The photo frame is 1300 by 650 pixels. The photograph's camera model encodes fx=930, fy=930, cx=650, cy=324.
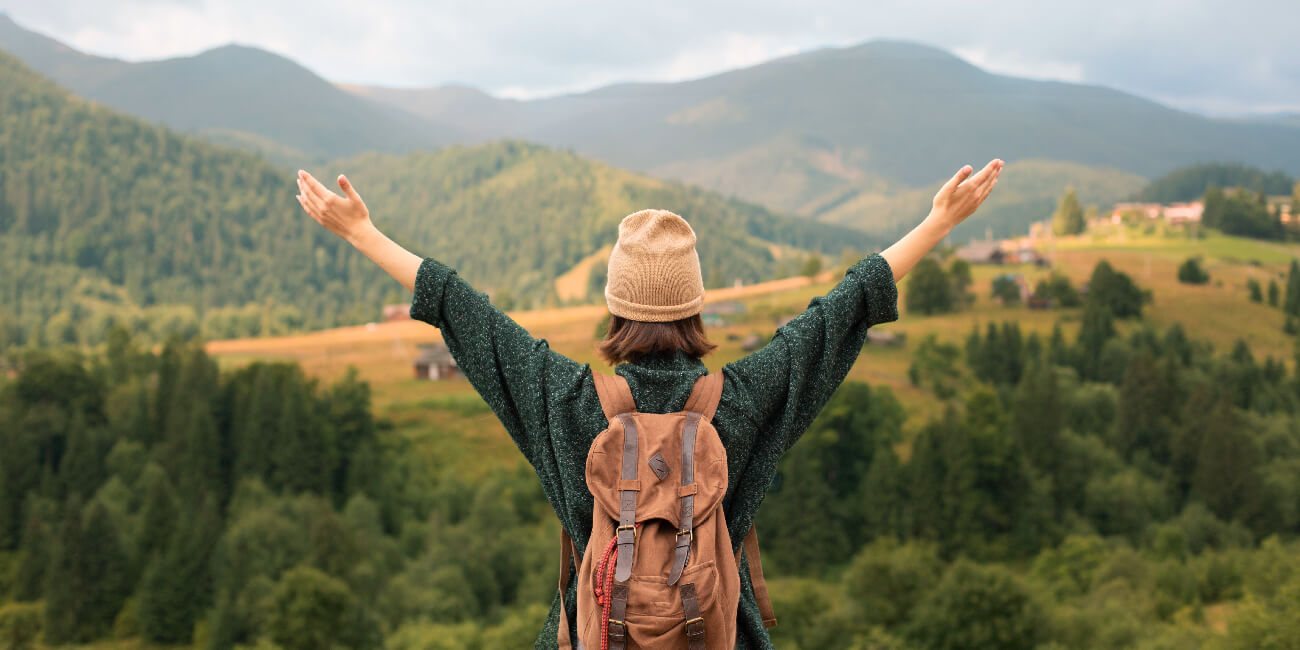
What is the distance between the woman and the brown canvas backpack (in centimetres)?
16

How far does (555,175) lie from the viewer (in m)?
193

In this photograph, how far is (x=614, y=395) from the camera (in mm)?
2102

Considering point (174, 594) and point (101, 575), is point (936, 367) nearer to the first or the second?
point (174, 594)

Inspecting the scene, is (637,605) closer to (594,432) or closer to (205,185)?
(594,432)

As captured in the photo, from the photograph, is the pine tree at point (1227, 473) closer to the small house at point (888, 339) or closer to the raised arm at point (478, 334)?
the small house at point (888, 339)

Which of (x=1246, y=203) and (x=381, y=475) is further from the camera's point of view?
(x=1246, y=203)

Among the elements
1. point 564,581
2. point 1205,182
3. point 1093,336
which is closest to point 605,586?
point 564,581

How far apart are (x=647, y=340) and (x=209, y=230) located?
579 ft

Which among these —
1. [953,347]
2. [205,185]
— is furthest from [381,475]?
[205,185]

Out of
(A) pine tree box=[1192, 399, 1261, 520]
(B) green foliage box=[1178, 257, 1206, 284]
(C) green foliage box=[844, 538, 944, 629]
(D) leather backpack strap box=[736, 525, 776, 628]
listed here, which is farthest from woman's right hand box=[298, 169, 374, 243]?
(B) green foliage box=[1178, 257, 1206, 284]

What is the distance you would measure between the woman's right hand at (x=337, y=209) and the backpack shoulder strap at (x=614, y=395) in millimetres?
730

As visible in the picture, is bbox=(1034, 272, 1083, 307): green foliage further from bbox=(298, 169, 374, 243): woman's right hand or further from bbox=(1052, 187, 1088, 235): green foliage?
bbox=(298, 169, 374, 243): woman's right hand

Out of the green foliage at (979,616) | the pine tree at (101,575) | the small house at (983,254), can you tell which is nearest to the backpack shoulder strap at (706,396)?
the green foliage at (979,616)

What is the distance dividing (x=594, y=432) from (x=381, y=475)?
70.9 meters
